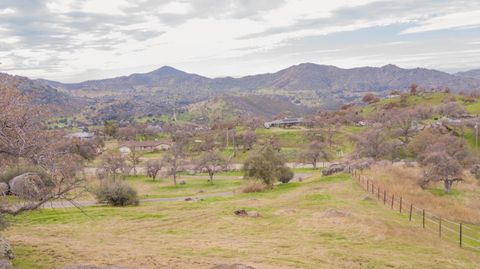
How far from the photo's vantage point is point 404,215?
32.1 metres

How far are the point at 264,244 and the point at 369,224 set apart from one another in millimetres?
8130

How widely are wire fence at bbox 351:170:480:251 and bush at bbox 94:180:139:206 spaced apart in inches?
931

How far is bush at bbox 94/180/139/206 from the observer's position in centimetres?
4338

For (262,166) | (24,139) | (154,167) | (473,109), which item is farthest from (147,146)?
(24,139)

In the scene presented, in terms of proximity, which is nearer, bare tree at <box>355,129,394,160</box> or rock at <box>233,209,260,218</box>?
rock at <box>233,209,260,218</box>

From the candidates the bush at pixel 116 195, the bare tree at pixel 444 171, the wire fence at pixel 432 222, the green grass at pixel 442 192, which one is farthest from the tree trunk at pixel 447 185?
the bush at pixel 116 195

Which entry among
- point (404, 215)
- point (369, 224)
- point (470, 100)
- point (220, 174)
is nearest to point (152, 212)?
point (369, 224)

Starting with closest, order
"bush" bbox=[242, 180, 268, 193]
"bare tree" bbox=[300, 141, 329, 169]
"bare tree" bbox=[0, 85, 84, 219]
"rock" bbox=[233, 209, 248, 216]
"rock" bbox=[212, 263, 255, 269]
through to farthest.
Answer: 1. "bare tree" bbox=[0, 85, 84, 219]
2. "rock" bbox=[212, 263, 255, 269]
3. "rock" bbox=[233, 209, 248, 216]
4. "bush" bbox=[242, 180, 268, 193]
5. "bare tree" bbox=[300, 141, 329, 169]

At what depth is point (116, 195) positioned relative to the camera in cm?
4328

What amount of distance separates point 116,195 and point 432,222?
28868 mm

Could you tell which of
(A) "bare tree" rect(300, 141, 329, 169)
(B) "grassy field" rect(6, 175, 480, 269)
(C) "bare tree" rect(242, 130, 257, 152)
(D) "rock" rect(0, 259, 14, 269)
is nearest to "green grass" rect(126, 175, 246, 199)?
(A) "bare tree" rect(300, 141, 329, 169)

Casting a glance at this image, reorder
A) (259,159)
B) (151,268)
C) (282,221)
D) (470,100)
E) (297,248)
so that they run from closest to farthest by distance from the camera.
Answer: (151,268)
(297,248)
(282,221)
(259,159)
(470,100)

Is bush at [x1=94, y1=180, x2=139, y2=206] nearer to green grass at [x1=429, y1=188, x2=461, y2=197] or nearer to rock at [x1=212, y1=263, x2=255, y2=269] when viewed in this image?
rock at [x1=212, y1=263, x2=255, y2=269]

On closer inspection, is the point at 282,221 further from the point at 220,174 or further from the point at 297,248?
the point at 220,174
